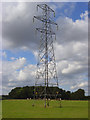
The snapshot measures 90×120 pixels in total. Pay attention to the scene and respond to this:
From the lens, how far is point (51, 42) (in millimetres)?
35719

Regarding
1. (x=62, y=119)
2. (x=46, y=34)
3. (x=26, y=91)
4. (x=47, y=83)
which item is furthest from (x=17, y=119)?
(x=26, y=91)

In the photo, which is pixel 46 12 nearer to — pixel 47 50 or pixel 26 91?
pixel 47 50

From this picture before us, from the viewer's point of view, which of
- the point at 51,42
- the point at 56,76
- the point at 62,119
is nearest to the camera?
the point at 62,119

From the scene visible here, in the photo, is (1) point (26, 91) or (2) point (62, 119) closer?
(2) point (62, 119)

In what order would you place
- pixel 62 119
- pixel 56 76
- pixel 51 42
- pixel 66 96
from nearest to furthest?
pixel 62 119 < pixel 56 76 < pixel 51 42 < pixel 66 96

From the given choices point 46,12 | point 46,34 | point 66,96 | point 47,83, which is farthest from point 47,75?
point 66,96

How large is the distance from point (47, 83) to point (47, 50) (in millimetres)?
6199

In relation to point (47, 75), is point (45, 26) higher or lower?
higher

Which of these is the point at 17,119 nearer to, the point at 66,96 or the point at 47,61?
the point at 47,61

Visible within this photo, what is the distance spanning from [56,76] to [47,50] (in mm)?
5354

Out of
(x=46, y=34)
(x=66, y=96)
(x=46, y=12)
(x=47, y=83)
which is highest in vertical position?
(x=46, y=12)

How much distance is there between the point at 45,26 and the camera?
36250 millimetres

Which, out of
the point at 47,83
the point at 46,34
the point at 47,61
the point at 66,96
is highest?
the point at 46,34

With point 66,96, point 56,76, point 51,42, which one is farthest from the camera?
point 66,96
